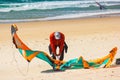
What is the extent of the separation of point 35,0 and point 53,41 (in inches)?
1472

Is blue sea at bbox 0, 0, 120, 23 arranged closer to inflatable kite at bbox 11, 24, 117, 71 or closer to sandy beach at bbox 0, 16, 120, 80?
sandy beach at bbox 0, 16, 120, 80

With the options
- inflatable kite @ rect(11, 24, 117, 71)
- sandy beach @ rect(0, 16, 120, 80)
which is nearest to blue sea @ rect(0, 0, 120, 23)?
sandy beach @ rect(0, 16, 120, 80)

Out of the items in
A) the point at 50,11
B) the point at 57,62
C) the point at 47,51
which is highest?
the point at 57,62

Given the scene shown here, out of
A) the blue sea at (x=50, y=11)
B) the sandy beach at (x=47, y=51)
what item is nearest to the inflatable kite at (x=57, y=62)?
the sandy beach at (x=47, y=51)

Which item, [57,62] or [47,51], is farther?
[47,51]

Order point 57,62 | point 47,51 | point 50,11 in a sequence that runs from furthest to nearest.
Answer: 1. point 50,11
2. point 47,51
3. point 57,62

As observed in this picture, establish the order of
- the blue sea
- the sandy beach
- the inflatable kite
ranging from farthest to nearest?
the blue sea → the inflatable kite → the sandy beach

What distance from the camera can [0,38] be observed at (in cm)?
1448

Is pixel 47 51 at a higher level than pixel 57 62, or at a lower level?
lower

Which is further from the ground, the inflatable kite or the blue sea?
the inflatable kite

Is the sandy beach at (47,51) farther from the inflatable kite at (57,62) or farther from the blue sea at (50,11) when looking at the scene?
the blue sea at (50,11)

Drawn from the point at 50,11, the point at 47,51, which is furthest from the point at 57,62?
the point at 50,11

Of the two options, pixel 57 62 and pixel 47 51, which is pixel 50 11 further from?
pixel 57 62

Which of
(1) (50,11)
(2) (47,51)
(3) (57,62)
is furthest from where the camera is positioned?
(1) (50,11)
